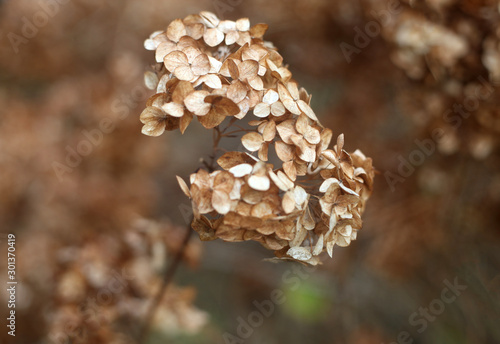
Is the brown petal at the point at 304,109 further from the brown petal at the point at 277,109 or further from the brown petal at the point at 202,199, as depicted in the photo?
the brown petal at the point at 202,199

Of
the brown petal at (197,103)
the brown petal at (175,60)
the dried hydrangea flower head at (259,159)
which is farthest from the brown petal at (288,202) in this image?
the brown petal at (175,60)

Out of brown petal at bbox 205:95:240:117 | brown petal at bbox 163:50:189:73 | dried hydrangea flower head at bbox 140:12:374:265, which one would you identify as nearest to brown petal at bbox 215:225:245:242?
dried hydrangea flower head at bbox 140:12:374:265

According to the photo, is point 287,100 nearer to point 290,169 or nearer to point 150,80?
point 290,169

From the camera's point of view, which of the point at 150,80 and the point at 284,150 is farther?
the point at 150,80

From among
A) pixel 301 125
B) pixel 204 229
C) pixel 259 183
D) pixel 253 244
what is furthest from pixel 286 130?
pixel 253 244

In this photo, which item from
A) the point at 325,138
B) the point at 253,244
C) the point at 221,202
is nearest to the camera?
the point at 221,202

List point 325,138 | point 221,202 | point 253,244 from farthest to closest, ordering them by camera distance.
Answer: point 253,244 < point 325,138 < point 221,202

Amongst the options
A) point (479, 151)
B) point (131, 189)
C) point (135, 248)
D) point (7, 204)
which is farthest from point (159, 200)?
point (479, 151)
